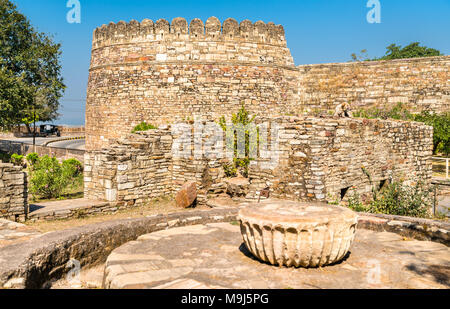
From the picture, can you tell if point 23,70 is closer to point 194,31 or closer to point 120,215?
point 194,31

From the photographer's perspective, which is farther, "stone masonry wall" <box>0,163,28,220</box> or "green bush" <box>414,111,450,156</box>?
"green bush" <box>414,111,450,156</box>

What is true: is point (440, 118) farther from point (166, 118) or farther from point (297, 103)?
point (166, 118)

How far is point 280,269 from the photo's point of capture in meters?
3.97

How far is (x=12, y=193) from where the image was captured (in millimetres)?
7570

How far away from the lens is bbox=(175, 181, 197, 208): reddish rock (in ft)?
30.8

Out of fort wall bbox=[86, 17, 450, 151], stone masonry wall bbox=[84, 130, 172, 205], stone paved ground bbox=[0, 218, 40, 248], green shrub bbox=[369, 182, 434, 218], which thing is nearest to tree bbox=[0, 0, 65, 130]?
fort wall bbox=[86, 17, 450, 151]

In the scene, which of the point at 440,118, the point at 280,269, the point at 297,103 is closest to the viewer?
the point at 280,269

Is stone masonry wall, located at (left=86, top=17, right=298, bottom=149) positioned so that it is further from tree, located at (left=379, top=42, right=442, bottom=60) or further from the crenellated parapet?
tree, located at (left=379, top=42, right=442, bottom=60)

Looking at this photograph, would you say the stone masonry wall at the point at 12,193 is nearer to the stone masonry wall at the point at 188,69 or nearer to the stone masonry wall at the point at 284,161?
the stone masonry wall at the point at 284,161

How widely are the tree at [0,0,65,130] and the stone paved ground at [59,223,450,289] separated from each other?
19.5 meters

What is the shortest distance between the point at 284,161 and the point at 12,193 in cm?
575

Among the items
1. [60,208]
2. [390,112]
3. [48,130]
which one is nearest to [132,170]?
[60,208]
